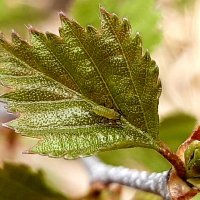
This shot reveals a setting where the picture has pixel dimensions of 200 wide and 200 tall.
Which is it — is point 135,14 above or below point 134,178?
above

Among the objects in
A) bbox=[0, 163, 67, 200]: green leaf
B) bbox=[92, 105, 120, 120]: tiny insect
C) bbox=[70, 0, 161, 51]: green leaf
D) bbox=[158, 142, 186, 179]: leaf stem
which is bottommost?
bbox=[0, 163, 67, 200]: green leaf

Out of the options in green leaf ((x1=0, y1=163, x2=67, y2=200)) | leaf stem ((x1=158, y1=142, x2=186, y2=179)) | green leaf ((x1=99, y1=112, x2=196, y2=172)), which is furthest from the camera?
green leaf ((x1=99, y1=112, x2=196, y2=172))

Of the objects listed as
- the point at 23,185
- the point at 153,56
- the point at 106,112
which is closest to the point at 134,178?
the point at 106,112

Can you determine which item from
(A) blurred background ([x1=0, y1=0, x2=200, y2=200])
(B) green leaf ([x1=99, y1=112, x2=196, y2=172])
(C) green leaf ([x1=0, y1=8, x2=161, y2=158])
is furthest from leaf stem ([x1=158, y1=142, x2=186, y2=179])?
(B) green leaf ([x1=99, y1=112, x2=196, y2=172])

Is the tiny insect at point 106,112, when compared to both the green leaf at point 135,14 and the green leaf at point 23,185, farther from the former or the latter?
the green leaf at point 135,14

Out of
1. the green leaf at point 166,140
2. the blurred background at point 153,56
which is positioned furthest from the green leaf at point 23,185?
the green leaf at point 166,140

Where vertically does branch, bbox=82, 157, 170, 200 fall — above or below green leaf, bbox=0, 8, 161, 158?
below

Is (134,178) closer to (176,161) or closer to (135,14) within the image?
(176,161)

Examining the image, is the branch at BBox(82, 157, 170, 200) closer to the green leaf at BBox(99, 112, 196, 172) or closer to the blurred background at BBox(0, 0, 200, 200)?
the blurred background at BBox(0, 0, 200, 200)
